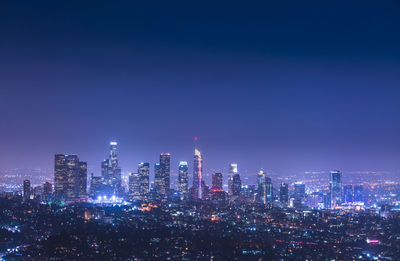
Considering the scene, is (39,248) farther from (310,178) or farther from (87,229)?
(310,178)

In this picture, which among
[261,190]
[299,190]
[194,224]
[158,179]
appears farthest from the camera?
[158,179]

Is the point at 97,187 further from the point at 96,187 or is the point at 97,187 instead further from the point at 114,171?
the point at 114,171

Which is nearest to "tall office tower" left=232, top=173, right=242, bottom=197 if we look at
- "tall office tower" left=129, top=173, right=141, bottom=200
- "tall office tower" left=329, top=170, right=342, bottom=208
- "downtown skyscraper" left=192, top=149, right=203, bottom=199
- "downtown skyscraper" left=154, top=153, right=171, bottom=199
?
"downtown skyscraper" left=192, top=149, right=203, bottom=199

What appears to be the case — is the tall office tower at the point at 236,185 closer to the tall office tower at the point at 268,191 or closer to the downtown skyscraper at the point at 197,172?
the tall office tower at the point at 268,191

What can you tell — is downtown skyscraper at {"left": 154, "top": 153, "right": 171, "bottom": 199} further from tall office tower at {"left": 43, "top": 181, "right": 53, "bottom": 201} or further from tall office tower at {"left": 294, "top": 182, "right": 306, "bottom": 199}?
tall office tower at {"left": 294, "top": 182, "right": 306, "bottom": 199}

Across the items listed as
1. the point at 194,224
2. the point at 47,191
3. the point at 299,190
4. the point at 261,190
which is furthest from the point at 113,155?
the point at 194,224
